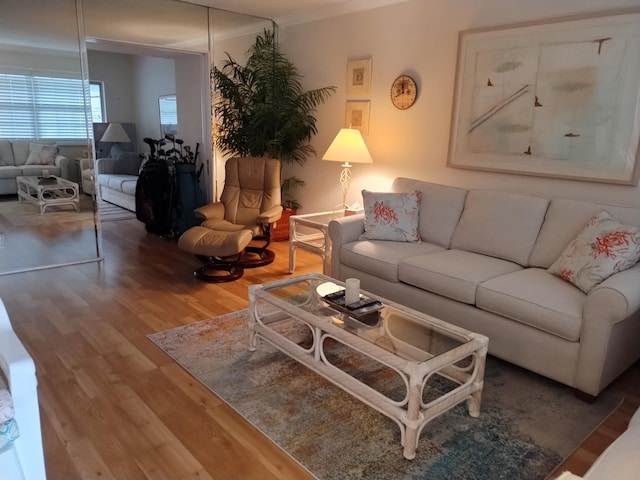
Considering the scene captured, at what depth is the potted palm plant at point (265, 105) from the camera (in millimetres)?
4977

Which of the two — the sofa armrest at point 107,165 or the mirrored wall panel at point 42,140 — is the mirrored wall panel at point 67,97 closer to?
the mirrored wall panel at point 42,140

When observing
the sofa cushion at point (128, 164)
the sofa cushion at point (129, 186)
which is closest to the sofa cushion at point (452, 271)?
the sofa cushion at point (129, 186)

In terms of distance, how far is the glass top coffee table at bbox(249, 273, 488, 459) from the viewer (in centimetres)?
193

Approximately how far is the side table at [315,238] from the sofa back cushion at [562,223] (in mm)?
1562

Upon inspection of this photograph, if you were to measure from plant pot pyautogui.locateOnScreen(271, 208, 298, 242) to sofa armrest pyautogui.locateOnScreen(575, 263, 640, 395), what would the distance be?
135 inches

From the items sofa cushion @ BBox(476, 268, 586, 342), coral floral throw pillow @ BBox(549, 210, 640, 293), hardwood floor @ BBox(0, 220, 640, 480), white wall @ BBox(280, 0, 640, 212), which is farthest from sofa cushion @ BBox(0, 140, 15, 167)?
coral floral throw pillow @ BBox(549, 210, 640, 293)

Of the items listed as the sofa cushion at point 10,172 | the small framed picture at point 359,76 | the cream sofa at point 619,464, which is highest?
the small framed picture at point 359,76

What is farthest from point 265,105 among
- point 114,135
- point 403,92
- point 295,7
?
point 114,135

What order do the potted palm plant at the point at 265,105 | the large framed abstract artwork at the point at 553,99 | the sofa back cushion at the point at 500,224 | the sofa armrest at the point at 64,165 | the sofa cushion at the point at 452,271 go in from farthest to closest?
the potted palm plant at the point at 265,105, the sofa armrest at the point at 64,165, the sofa back cushion at the point at 500,224, the large framed abstract artwork at the point at 553,99, the sofa cushion at the point at 452,271

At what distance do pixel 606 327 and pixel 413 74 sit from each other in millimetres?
2657

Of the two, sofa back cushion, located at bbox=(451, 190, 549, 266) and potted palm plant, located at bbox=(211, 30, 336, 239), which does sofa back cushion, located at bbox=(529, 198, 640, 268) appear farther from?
potted palm plant, located at bbox=(211, 30, 336, 239)

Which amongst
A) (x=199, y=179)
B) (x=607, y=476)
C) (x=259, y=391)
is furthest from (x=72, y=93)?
(x=607, y=476)

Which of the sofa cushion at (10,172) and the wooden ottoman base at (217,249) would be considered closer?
the wooden ottoman base at (217,249)

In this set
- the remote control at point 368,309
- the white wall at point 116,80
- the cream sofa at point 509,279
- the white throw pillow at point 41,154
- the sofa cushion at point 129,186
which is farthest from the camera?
the white wall at point 116,80
